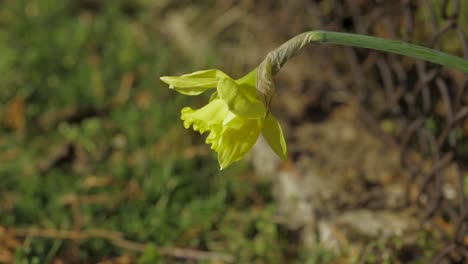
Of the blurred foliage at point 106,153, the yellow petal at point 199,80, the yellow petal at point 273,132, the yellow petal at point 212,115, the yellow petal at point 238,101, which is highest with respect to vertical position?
the yellow petal at point 199,80

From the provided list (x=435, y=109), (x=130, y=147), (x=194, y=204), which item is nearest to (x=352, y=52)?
(x=435, y=109)

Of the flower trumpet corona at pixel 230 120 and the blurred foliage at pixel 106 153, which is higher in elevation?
the flower trumpet corona at pixel 230 120

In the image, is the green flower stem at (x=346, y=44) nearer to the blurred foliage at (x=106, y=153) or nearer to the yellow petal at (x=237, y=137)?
the yellow petal at (x=237, y=137)

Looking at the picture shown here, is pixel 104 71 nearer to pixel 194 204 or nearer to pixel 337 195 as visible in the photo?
pixel 194 204

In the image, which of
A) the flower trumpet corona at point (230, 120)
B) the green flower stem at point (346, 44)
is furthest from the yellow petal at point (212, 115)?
the green flower stem at point (346, 44)

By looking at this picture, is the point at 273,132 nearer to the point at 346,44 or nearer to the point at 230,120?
the point at 230,120

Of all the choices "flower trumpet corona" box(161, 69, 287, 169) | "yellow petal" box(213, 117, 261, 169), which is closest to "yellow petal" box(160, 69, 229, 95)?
"flower trumpet corona" box(161, 69, 287, 169)
